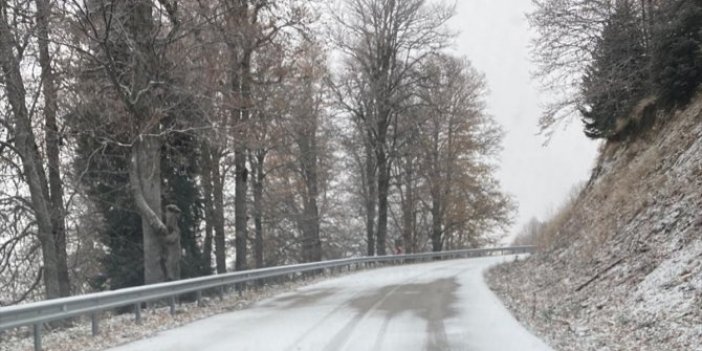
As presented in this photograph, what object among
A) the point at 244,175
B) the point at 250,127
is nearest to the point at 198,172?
the point at 244,175

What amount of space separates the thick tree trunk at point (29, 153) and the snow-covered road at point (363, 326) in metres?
5.72

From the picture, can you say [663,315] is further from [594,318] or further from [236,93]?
[236,93]

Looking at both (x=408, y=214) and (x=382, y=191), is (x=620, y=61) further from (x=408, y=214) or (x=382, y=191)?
(x=408, y=214)

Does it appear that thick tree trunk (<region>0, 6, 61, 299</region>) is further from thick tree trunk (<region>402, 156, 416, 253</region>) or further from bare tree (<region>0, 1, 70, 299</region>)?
thick tree trunk (<region>402, 156, 416, 253</region>)

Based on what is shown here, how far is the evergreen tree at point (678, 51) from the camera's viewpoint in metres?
14.3

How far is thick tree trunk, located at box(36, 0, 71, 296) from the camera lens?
14.8 metres

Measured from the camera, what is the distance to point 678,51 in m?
14.8

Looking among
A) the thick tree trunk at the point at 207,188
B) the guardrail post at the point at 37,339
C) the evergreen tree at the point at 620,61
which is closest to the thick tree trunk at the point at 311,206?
the thick tree trunk at the point at 207,188

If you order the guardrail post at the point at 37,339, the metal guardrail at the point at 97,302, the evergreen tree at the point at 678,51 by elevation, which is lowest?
the guardrail post at the point at 37,339

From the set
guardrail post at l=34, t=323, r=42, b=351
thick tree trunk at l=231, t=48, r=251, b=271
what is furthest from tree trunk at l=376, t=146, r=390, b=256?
guardrail post at l=34, t=323, r=42, b=351

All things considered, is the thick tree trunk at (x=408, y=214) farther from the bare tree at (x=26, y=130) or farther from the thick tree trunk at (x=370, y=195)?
the bare tree at (x=26, y=130)

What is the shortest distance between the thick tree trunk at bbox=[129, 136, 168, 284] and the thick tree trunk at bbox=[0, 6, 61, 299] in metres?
2.26

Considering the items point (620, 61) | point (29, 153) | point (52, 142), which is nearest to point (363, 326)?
point (29, 153)

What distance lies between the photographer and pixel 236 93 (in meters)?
20.4
